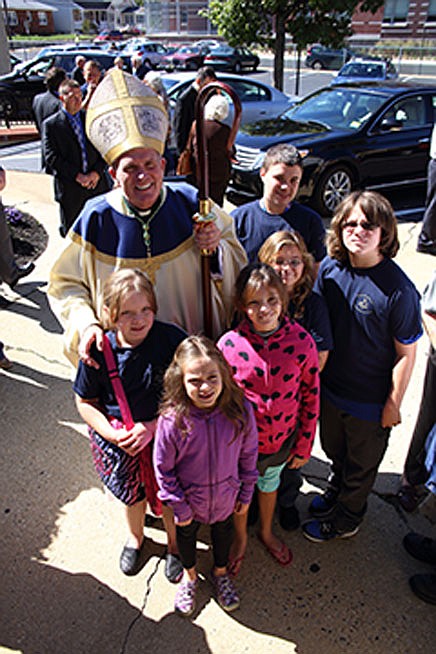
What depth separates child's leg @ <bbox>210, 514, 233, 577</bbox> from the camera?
2.24 meters

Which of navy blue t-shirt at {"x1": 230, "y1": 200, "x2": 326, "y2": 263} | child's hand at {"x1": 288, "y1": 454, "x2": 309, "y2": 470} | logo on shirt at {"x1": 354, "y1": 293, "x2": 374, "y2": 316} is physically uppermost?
navy blue t-shirt at {"x1": 230, "y1": 200, "x2": 326, "y2": 263}

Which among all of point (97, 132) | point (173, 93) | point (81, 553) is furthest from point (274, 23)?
point (81, 553)

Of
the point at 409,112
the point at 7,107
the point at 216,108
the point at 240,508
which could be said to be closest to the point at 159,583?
the point at 240,508

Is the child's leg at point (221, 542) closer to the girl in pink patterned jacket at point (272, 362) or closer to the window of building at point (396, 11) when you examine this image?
the girl in pink patterned jacket at point (272, 362)

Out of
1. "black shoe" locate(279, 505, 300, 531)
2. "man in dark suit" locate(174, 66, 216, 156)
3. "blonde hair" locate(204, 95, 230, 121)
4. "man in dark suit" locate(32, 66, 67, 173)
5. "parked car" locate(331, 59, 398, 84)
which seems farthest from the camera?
"parked car" locate(331, 59, 398, 84)

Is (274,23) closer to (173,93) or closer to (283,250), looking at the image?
(173,93)

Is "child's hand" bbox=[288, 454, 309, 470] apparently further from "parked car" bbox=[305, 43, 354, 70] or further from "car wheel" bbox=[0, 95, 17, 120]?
"parked car" bbox=[305, 43, 354, 70]

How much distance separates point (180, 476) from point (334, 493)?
1.10 metres

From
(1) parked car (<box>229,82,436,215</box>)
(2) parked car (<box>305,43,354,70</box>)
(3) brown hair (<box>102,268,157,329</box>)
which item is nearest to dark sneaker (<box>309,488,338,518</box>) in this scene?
(3) brown hair (<box>102,268,157,329</box>)

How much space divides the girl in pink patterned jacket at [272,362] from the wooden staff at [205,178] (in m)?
0.19

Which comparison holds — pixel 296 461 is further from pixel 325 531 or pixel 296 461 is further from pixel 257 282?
pixel 257 282

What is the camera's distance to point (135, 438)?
2.16 m

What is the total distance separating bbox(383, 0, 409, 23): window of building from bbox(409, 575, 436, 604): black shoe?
5041 centimetres

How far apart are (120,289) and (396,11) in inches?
2026
